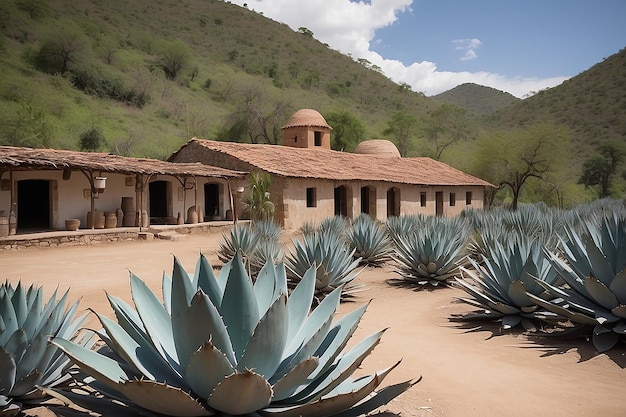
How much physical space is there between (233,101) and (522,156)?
101ft

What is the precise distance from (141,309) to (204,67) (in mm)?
59461

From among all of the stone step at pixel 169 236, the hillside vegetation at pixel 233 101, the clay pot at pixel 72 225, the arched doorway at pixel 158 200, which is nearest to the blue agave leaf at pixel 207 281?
the stone step at pixel 169 236

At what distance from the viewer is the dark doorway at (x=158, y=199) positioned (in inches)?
867

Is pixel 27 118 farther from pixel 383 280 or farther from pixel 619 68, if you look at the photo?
pixel 619 68

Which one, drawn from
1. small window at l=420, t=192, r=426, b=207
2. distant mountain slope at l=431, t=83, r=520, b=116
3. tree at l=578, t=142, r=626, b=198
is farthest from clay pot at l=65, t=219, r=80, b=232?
distant mountain slope at l=431, t=83, r=520, b=116

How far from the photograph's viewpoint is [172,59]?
51.6 metres

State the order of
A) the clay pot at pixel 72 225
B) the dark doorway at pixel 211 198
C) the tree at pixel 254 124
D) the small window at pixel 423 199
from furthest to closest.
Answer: the tree at pixel 254 124
the small window at pixel 423 199
the dark doorway at pixel 211 198
the clay pot at pixel 72 225

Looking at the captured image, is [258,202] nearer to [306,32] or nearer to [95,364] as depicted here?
[95,364]

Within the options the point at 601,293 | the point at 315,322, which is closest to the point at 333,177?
the point at 601,293

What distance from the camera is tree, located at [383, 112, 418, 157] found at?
48334 millimetres

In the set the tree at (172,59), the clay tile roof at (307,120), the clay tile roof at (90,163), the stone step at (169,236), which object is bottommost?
the stone step at (169,236)

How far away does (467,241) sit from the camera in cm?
976

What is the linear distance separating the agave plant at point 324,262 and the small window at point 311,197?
46.7 feet

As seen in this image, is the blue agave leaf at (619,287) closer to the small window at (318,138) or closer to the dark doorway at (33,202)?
the dark doorway at (33,202)
